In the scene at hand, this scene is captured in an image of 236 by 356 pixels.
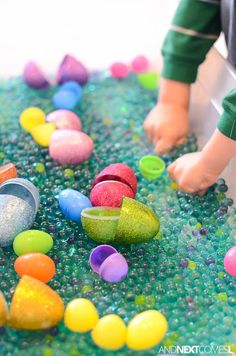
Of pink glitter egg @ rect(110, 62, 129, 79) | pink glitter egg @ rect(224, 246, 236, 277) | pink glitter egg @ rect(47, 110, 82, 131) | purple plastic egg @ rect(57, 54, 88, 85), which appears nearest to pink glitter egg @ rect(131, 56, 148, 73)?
pink glitter egg @ rect(110, 62, 129, 79)

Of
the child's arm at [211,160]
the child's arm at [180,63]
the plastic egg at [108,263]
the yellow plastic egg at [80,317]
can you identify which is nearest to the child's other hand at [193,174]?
the child's arm at [211,160]

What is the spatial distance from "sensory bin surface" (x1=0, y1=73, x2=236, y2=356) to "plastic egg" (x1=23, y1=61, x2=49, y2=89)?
9cm

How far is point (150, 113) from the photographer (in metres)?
1.06

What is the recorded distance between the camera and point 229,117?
0.78 metres

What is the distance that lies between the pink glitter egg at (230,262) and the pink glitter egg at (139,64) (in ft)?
2.04

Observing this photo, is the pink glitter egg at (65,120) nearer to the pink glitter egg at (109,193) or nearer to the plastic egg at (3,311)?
the pink glitter egg at (109,193)

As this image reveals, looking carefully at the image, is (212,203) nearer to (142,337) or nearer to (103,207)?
(103,207)

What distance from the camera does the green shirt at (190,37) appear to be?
950 millimetres

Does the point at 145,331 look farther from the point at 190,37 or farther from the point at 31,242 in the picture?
the point at 190,37

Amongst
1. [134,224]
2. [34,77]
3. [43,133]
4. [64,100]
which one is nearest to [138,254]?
[134,224]

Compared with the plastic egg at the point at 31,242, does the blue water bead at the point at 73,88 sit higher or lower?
higher

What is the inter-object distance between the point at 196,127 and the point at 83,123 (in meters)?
0.23

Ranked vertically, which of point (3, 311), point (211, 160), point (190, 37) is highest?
point (190, 37)

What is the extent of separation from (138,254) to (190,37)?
1.46 feet
